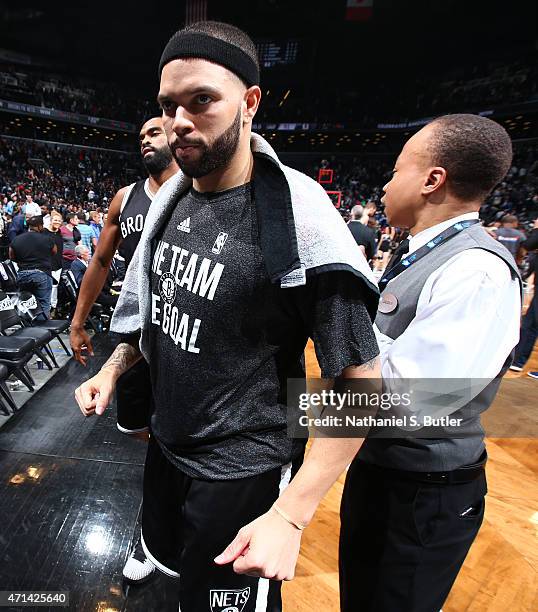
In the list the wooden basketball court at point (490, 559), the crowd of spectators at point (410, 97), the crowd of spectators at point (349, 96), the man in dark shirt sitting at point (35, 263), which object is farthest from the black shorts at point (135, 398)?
the crowd of spectators at point (349, 96)

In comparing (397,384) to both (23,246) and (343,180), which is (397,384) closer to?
(23,246)

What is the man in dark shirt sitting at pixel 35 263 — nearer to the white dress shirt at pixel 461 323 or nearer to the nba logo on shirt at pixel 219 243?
the nba logo on shirt at pixel 219 243

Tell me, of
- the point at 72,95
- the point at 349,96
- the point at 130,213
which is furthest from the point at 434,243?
the point at 72,95

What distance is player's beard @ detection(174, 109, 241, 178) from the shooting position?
0.80 m

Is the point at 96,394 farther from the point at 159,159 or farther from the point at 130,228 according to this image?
the point at 159,159

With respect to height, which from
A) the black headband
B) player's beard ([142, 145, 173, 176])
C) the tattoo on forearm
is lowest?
the tattoo on forearm

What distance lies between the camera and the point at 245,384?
892 millimetres

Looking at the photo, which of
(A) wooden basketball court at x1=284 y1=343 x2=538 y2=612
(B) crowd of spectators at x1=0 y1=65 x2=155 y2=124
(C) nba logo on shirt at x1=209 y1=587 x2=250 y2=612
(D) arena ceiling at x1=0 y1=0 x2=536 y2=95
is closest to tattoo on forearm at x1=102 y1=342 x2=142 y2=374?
(C) nba logo on shirt at x1=209 y1=587 x2=250 y2=612

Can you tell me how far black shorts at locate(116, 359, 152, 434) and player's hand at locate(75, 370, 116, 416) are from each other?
191mm

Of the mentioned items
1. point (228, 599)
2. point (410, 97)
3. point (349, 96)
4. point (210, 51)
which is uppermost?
point (349, 96)

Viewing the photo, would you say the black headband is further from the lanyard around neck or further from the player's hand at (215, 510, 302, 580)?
the player's hand at (215, 510, 302, 580)

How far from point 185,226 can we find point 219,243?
5.9 inches

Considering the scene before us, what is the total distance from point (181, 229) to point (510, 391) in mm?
4049

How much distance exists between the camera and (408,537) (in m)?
1.01
